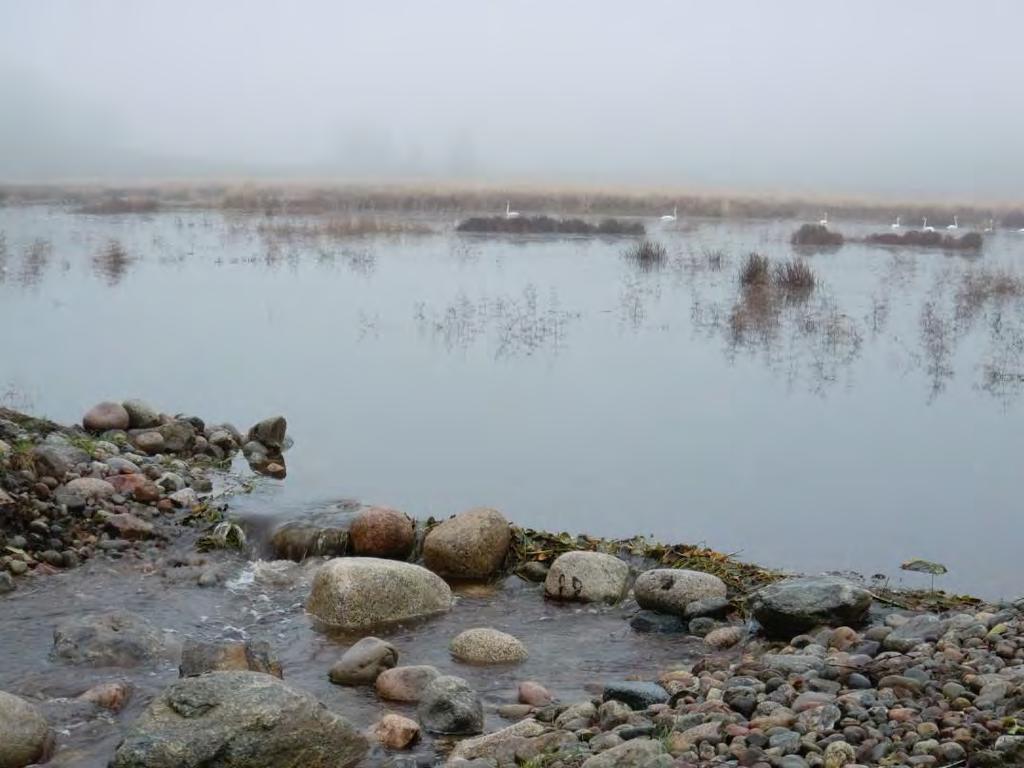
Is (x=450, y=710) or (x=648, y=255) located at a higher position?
(x=648, y=255)

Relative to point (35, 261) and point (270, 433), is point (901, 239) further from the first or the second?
point (270, 433)

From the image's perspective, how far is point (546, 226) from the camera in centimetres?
3600

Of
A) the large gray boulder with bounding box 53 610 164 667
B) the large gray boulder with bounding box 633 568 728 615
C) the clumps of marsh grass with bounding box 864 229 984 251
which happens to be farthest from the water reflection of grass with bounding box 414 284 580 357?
the clumps of marsh grass with bounding box 864 229 984 251

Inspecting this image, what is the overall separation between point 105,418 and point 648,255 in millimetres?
16947

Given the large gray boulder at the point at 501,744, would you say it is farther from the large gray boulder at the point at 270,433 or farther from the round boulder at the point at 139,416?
the round boulder at the point at 139,416

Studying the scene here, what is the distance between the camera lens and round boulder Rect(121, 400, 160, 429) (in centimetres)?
1246

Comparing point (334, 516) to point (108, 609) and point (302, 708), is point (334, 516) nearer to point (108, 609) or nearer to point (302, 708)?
point (108, 609)

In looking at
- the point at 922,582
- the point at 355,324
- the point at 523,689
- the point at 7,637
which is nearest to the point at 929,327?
the point at 355,324

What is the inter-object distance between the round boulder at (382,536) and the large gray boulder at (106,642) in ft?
7.57

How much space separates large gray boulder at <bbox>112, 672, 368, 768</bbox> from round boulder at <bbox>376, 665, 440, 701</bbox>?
0.85 m

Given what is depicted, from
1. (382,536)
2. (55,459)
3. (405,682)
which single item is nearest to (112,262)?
(55,459)

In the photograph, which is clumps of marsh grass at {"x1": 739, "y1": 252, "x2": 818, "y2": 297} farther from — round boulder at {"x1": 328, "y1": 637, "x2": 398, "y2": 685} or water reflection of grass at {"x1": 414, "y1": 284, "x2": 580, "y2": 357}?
round boulder at {"x1": 328, "y1": 637, "x2": 398, "y2": 685}

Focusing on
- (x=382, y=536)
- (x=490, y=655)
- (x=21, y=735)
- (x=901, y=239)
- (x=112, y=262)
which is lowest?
(x=490, y=655)

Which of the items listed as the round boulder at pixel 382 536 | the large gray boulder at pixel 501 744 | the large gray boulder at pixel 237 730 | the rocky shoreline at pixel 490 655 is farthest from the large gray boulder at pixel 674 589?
the large gray boulder at pixel 237 730
